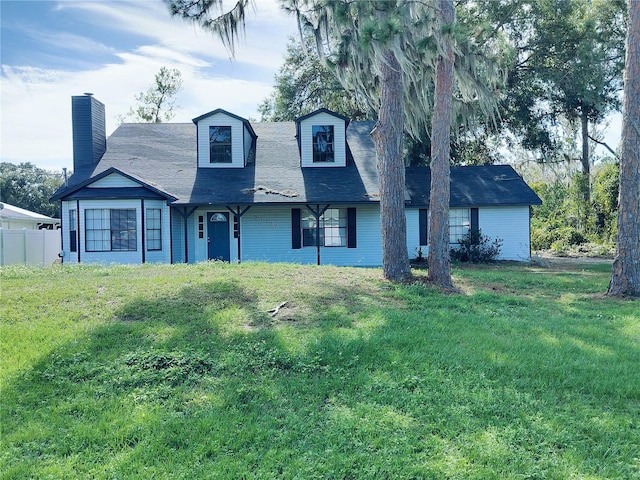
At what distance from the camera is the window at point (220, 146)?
54.1 ft

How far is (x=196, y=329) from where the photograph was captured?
19.4ft

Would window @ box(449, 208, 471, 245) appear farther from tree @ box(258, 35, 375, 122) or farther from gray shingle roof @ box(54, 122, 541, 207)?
tree @ box(258, 35, 375, 122)

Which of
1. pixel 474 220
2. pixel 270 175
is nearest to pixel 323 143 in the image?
pixel 270 175

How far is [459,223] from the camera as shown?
17.5 meters

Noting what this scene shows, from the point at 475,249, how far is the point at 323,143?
6.50 m

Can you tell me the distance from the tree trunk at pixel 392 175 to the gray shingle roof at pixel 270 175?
4689 mm

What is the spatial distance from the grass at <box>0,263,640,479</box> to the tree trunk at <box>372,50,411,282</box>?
91.2 inches

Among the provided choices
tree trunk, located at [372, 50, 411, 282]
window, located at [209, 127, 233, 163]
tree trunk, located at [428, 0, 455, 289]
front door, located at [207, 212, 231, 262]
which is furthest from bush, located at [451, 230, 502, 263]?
window, located at [209, 127, 233, 163]

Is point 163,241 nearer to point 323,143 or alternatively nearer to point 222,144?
point 222,144

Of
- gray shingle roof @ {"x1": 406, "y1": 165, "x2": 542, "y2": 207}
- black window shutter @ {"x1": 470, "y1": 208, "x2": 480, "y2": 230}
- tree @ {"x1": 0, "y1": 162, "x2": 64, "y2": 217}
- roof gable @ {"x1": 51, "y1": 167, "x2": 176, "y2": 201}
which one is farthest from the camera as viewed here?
tree @ {"x1": 0, "y1": 162, "x2": 64, "y2": 217}

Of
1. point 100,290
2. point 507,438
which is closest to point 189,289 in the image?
point 100,290

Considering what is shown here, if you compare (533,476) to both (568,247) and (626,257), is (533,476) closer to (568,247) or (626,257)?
(626,257)

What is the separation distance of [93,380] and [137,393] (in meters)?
0.56

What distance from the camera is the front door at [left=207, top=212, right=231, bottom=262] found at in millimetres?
15742
